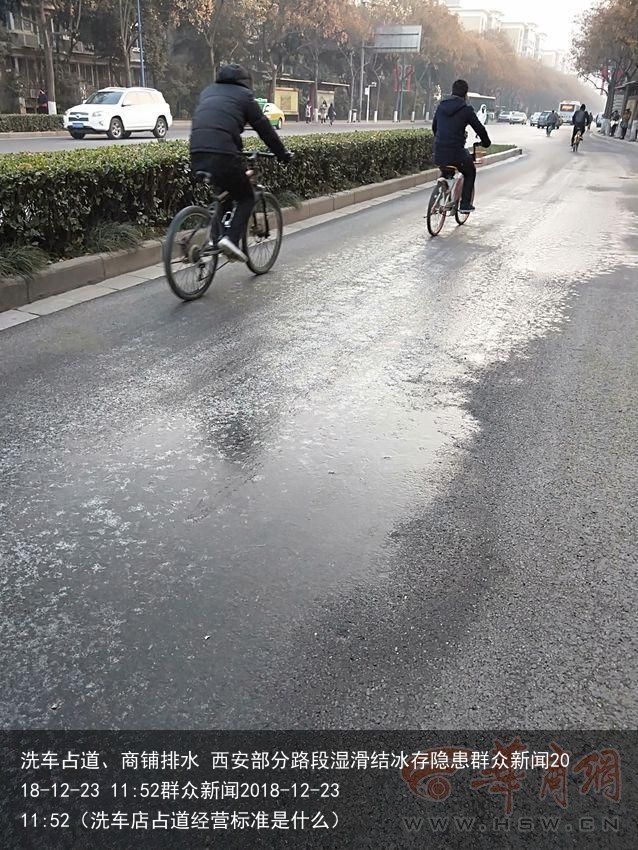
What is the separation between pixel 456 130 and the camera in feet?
31.1

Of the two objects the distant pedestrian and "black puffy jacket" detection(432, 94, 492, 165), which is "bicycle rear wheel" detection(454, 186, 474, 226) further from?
the distant pedestrian

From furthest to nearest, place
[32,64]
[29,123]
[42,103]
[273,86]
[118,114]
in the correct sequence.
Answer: [273,86] < [32,64] < [42,103] < [29,123] < [118,114]

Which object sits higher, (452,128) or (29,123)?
(29,123)

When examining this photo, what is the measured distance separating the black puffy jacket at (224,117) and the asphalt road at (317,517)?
49.3 inches

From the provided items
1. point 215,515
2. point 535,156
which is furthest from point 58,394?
point 535,156

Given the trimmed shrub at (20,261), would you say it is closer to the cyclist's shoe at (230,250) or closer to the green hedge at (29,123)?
the cyclist's shoe at (230,250)

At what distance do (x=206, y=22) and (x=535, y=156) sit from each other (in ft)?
81.0

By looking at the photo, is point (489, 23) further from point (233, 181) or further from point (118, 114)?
point (233, 181)

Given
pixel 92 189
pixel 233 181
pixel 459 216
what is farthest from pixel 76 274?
pixel 459 216

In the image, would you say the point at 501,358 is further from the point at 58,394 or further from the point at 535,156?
the point at 535,156

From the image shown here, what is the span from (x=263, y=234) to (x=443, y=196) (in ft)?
12.1

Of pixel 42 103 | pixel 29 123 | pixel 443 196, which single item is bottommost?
pixel 443 196

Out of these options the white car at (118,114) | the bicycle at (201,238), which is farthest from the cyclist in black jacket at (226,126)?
the white car at (118,114)

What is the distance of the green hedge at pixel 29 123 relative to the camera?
93.3 feet
